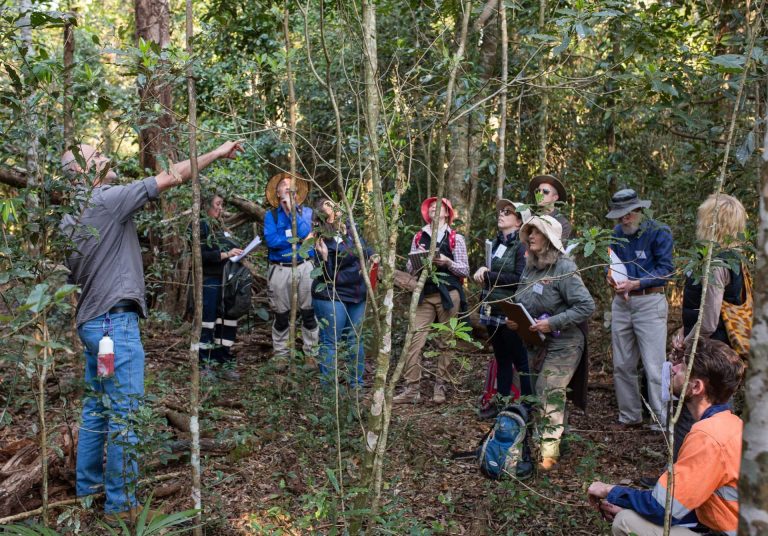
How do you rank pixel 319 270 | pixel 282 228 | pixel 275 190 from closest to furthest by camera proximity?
pixel 319 270 → pixel 282 228 → pixel 275 190

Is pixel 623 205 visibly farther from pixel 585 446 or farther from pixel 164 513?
pixel 164 513

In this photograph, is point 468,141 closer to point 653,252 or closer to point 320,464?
point 653,252

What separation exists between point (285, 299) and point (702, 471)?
4.82 metres

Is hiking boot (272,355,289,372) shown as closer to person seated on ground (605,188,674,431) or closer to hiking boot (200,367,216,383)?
hiking boot (200,367,216,383)

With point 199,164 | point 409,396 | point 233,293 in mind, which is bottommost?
point 409,396

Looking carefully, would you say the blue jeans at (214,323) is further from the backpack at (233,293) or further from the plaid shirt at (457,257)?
the plaid shirt at (457,257)

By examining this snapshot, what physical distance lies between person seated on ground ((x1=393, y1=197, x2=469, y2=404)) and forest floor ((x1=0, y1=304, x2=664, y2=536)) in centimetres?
29

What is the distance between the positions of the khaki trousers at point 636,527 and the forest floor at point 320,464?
3.08 feet

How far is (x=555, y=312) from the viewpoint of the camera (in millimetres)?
5379

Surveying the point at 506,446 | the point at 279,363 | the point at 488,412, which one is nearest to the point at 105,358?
the point at 279,363

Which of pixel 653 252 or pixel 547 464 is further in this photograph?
pixel 653 252

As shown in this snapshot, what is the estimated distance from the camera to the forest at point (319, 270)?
342 cm

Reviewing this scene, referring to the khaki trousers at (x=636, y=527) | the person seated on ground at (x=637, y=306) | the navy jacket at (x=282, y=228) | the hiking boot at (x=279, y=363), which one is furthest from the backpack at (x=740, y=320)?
the navy jacket at (x=282, y=228)

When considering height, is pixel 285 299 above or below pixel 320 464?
above
